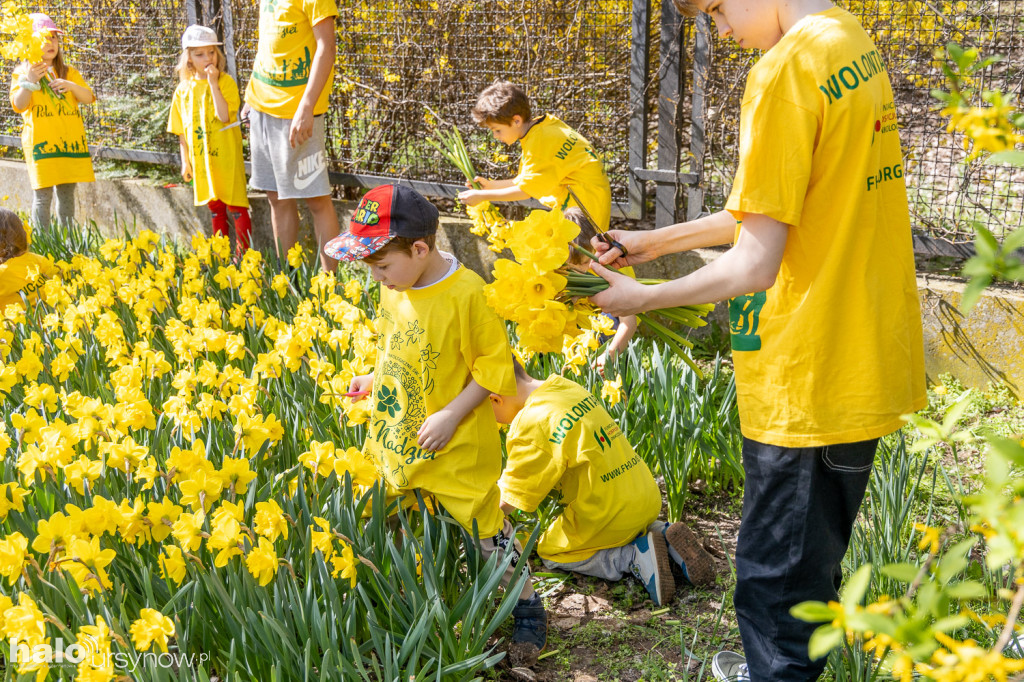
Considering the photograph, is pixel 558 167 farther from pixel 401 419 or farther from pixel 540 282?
pixel 540 282

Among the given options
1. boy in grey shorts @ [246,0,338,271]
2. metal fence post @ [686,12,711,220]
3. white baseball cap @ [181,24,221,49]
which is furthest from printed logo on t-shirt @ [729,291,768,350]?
white baseball cap @ [181,24,221,49]

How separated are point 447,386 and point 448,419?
0.36ft

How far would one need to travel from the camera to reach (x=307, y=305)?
11.0 ft

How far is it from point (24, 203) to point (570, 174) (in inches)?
219

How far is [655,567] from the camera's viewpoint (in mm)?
2414

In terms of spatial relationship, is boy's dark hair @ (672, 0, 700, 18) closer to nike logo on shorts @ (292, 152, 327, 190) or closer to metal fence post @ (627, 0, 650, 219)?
metal fence post @ (627, 0, 650, 219)

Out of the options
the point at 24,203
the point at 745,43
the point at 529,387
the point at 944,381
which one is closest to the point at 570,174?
the point at 529,387

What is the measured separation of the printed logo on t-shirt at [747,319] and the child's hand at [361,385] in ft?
3.85

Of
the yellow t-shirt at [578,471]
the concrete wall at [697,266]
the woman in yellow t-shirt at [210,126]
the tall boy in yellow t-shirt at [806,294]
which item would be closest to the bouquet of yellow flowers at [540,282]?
the tall boy in yellow t-shirt at [806,294]

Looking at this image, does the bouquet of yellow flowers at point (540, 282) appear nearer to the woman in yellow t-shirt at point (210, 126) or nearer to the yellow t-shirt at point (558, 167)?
the yellow t-shirt at point (558, 167)

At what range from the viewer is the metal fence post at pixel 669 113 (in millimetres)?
4359

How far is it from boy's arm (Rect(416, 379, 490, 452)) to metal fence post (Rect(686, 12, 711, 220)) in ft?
8.41

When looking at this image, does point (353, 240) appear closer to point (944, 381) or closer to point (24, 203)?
point (944, 381)

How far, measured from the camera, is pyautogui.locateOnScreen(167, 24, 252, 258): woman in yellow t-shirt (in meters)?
5.20
